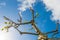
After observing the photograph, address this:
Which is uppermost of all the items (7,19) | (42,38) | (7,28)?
(7,19)

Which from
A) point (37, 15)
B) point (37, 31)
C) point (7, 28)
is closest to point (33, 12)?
point (37, 15)

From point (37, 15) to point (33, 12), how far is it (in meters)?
0.64

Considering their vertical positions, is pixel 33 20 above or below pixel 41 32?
above

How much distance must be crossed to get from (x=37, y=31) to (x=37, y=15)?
1.37m

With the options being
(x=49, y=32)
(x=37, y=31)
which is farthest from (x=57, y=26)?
(x=37, y=31)

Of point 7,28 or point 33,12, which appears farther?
point 7,28

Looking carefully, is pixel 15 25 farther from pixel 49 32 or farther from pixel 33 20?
pixel 49 32

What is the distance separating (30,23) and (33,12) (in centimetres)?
98

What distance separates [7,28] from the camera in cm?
1429

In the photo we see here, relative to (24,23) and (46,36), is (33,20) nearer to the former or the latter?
(24,23)

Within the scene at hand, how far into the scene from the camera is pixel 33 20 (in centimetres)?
1354

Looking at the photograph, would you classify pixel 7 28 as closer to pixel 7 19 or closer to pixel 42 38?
pixel 7 19

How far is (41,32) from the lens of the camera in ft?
44.8

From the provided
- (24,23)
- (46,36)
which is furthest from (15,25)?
(46,36)
